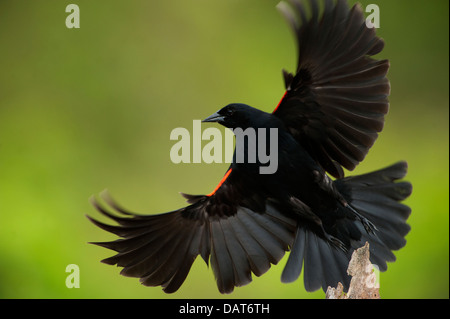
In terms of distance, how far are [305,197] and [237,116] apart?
2.29 ft

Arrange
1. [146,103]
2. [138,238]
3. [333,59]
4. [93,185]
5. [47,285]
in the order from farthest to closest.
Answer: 1. [146,103]
2. [93,185]
3. [47,285]
4. [138,238]
5. [333,59]

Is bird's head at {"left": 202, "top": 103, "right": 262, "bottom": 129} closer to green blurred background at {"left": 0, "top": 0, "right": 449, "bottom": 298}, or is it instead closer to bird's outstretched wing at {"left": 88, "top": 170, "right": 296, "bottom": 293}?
bird's outstretched wing at {"left": 88, "top": 170, "right": 296, "bottom": 293}

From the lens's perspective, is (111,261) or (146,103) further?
(146,103)

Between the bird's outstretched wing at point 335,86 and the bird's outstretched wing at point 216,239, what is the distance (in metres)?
0.59

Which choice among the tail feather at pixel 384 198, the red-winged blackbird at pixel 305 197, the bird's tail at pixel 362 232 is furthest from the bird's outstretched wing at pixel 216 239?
the tail feather at pixel 384 198

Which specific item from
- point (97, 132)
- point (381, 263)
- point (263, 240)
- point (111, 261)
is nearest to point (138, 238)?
point (111, 261)

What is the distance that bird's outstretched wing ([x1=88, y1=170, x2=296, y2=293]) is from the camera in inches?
168

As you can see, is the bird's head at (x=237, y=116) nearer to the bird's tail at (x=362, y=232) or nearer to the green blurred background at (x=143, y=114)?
the bird's tail at (x=362, y=232)

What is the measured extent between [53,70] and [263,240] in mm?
4494

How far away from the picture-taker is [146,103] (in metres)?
7.82

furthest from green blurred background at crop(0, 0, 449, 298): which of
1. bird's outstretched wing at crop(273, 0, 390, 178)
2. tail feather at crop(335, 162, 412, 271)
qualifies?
bird's outstretched wing at crop(273, 0, 390, 178)

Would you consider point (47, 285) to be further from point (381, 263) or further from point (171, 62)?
point (381, 263)

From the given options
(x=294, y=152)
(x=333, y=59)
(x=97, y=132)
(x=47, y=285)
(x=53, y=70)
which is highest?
(x=53, y=70)

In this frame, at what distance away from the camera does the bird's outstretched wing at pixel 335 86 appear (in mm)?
3814
